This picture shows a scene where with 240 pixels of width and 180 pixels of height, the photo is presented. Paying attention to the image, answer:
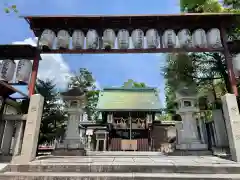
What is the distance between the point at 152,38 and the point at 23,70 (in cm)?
516

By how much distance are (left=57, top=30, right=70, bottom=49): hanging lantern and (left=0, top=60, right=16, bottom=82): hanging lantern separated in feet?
6.30

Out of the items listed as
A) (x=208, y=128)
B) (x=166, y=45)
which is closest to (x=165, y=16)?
(x=166, y=45)

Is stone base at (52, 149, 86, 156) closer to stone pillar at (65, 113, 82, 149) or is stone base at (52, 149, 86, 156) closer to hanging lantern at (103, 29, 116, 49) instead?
stone pillar at (65, 113, 82, 149)

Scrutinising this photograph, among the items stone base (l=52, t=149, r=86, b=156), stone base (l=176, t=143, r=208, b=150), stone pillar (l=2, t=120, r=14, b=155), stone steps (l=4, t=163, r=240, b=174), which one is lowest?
stone steps (l=4, t=163, r=240, b=174)

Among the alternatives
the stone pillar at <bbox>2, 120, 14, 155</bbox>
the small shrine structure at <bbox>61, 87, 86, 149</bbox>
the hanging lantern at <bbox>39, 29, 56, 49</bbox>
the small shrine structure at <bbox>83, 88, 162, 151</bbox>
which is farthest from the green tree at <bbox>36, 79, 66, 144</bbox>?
the hanging lantern at <bbox>39, 29, 56, 49</bbox>

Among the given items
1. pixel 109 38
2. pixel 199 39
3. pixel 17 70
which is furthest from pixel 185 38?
pixel 17 70

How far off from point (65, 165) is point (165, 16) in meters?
6.33

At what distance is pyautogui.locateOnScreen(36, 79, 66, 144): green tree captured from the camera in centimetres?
1360

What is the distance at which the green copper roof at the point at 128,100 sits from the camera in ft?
54.7

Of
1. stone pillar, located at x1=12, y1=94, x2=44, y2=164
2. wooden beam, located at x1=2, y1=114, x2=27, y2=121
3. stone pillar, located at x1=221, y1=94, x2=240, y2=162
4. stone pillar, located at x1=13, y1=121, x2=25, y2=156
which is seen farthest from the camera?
wooden beam, located at x1=2, y1=114, x2=27, y2=121

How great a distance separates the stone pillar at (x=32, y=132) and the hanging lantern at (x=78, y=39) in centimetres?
262

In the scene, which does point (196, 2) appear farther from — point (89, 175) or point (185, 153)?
point (89, 175)

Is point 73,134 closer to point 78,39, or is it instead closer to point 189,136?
point 78,39

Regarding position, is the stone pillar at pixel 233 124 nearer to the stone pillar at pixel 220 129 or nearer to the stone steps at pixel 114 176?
the stone pillar at pixel 220 129
